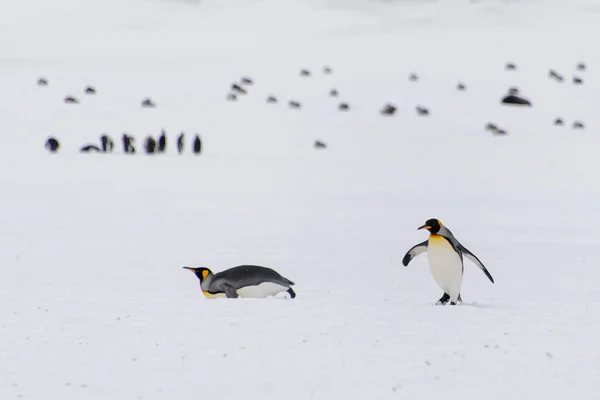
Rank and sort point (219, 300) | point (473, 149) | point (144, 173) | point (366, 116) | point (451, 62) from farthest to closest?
point (451, 62) → point (366, 116) → point (473, 149) → point (144, 173) → point (219, 300)

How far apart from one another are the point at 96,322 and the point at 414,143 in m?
19.2

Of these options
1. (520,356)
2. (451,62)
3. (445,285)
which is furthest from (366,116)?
(520,356)

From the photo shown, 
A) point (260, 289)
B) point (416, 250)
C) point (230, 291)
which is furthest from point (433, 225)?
point (230, 291)

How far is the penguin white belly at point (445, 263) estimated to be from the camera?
25.4ft

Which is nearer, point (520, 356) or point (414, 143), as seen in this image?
point (520, 356)

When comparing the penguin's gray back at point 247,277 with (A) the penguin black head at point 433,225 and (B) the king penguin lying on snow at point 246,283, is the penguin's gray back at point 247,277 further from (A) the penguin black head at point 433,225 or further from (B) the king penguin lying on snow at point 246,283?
(A) the penguin black head at point 433,225

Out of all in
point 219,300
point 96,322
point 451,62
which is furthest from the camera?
point 451,62

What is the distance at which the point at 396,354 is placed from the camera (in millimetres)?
6051

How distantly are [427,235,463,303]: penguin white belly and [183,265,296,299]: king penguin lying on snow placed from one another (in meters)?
1.15

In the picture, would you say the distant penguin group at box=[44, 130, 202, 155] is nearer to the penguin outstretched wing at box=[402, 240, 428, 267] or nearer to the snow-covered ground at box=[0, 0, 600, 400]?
the snow-covered ground at box=[0, 0, 600, 400]

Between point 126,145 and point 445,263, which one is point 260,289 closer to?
point 445,263

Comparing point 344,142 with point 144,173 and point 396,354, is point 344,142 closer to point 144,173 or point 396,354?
point 144,173

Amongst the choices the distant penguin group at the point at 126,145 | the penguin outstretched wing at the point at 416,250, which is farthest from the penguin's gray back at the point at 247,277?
the distant penguin group at the point at 126,145

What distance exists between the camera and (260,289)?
7.84 m
